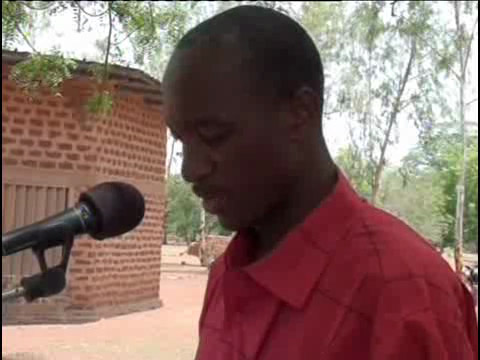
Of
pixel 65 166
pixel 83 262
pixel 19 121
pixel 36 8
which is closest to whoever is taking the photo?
pixel 36 8

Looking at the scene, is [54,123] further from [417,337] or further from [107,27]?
[417,337]

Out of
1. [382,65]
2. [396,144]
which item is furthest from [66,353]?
[382,65]

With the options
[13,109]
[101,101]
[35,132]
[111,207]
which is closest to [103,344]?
[101,101]

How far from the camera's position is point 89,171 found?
20.5ft

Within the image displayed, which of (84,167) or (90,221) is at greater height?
(90,221)

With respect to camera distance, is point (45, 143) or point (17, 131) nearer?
point (17, 131)

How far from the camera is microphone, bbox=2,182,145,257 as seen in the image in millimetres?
917

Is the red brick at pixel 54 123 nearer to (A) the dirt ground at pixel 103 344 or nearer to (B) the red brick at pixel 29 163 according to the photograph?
(B) the red brick at pixel 29 163

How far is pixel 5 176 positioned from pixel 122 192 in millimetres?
4790

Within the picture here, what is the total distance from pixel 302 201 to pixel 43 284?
33cm

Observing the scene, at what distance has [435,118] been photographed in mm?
8039

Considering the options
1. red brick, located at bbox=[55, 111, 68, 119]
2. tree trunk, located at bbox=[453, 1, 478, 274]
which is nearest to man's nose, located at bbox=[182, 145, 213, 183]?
tree trunk, located at bbox=[453, 1, 478, 274]

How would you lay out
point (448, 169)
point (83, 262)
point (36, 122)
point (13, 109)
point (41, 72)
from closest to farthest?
point (41, 72) → point (13, 109) → point (36, 122) → point (83, 262) → point (448, 169)

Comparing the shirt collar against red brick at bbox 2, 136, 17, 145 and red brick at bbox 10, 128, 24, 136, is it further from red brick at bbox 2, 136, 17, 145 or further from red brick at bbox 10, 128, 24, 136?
red brick at bbox 10, 128, 24, 136
